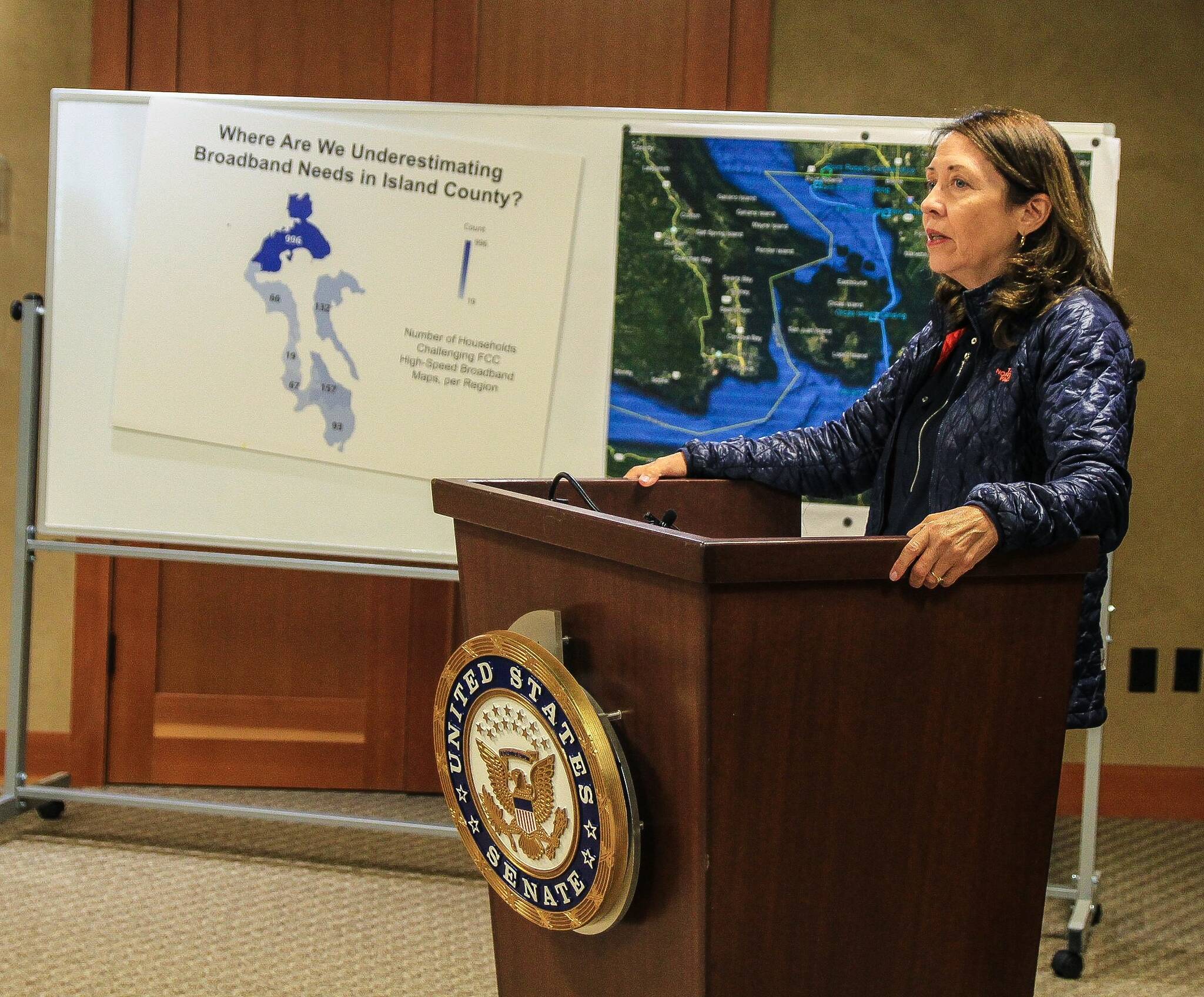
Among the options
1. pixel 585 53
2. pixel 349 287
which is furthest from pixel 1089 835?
pixel 585 53

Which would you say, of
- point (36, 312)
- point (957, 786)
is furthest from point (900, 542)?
point (36, 312)

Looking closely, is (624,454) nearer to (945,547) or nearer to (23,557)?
(23,557)

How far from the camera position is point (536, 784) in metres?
1.24

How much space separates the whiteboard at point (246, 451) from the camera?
105 inches

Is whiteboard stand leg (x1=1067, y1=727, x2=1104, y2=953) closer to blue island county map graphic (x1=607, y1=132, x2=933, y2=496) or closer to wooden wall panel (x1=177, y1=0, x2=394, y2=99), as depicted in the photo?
blue island county map graphic (x1=607, y1=132, x2=933, y2=496)

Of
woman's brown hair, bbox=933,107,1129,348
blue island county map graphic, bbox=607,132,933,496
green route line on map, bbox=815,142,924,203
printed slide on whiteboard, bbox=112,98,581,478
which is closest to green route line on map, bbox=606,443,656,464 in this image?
blue island county map graphic, bbox=607,132,933,496

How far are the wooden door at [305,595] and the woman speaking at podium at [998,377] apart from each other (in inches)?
69.5

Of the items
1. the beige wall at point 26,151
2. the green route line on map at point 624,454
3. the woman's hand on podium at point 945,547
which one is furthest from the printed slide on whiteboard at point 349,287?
the woman's hand on podium at point 945,547

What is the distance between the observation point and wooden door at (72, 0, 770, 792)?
3.22 metres

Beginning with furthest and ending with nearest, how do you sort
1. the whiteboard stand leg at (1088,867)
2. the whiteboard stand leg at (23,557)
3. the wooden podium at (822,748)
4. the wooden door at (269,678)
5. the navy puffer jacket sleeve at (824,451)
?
the wooden door at (269,678), the whiteboard stand leg at (23,557), the whiteboard stand leg at (1088,867), the navy puffer jacket sleeve at (824,451), the wooden podium at (822,748)

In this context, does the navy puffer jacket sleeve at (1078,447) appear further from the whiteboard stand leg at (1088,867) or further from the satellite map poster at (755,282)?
the whiteboard stand leg at (1088,867)

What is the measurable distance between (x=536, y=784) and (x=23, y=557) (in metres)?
2.15

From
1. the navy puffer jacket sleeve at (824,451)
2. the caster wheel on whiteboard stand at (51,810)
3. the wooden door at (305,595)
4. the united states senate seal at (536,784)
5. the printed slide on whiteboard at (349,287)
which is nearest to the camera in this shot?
the united states senate seal at (536,784)

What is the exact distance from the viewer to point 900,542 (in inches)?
42.2
